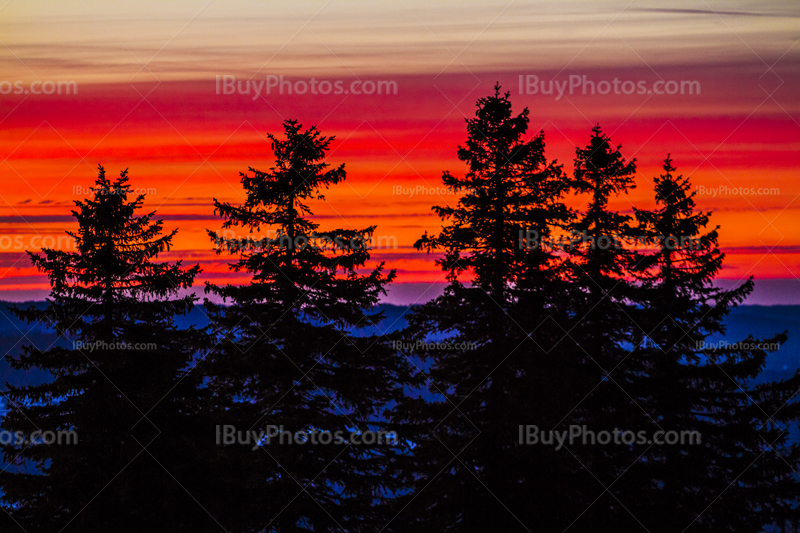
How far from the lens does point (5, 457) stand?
18078 millimetres

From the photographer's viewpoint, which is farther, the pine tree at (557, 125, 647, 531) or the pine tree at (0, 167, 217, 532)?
the pine tree at (557, 125, 647, 531)

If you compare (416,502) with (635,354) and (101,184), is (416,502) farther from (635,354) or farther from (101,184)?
(101,184)

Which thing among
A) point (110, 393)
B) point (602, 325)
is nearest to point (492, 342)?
point (602, 325)

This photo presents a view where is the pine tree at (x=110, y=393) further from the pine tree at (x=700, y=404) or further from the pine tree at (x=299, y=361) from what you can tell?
the pine tree at (x=700, y=404)

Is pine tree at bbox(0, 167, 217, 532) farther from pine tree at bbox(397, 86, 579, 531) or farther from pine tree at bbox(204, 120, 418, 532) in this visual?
pine tree at bbox(397, 86, 579, 531)

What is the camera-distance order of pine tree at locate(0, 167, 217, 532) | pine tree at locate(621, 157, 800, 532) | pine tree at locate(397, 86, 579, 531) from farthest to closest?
pine tree at locate(621, 157, 800, 532)
pine tree at locate(397, 86, 579, 531)
pine tree at locate(0, 167, 217, 532)

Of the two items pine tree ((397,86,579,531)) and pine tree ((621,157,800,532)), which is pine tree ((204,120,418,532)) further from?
pine tree ((621,157,800,532))

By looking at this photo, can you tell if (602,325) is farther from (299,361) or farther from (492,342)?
(299,361)

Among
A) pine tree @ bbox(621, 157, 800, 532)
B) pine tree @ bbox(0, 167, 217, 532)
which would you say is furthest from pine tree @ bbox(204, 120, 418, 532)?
pine tree @ bbox(621, 157, 800, 532)

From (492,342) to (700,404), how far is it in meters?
7.00

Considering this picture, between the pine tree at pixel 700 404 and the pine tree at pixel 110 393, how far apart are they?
43.1 feet

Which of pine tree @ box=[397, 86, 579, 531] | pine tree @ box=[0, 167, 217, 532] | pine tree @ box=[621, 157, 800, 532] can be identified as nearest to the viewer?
pine tree @ box=[0, 167, 217, 532]

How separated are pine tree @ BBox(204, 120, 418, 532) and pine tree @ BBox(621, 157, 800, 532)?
7829 mm

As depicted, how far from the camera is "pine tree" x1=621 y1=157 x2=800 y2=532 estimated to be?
21.2 m
